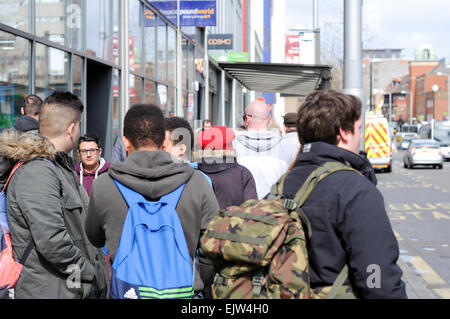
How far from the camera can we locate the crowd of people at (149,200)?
2463 millimetres

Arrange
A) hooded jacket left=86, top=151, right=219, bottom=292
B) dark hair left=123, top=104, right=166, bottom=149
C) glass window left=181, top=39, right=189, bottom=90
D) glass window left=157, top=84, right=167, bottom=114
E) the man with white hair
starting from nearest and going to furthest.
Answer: hooded jacket left=86, top=151, right=219, bottom=292
dark hair left=123, top=104, right=166, bottom=149
the man with white hair
glass window left=157, top=84, right=167, bottom=114
glass window left=181, top=39, right=189, bottom=90

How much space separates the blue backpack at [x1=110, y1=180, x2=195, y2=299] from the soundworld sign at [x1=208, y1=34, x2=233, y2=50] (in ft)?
72.0

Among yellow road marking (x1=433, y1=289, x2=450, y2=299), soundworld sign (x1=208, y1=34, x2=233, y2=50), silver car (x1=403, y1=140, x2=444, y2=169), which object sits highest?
soundworld sign (x1=208, y1=34, x2=233, y2=50)

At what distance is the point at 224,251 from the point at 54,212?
1.23 metres

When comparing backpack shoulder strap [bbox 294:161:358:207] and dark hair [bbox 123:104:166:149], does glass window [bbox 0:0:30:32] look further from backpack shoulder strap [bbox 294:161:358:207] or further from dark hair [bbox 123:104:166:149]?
backpack shoulder strap [bbox 294:161:358:207]

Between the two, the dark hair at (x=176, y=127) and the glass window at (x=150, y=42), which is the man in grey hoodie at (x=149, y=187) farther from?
the glass window at (x=150, y=42)

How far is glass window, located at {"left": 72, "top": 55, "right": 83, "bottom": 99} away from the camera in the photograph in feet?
36.4

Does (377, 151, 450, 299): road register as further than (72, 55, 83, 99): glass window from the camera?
No

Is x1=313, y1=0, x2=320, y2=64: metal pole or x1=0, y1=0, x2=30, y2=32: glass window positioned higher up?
x1=313, y1=0, x2=320, y2=64: metal pole

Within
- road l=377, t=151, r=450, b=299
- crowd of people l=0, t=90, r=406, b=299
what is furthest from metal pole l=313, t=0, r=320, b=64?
crowd of people l=0, t=90, r=406, b=299

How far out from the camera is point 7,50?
8.30 m

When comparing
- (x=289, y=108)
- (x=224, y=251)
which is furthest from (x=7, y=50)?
(x=289, y=108)

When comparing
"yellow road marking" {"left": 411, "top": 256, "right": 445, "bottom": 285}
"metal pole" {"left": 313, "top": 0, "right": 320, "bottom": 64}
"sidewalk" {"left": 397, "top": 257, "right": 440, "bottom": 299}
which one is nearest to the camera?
"sidewalk" {"left": 397, "top": 257, "right": 440, "bottom": 299}
